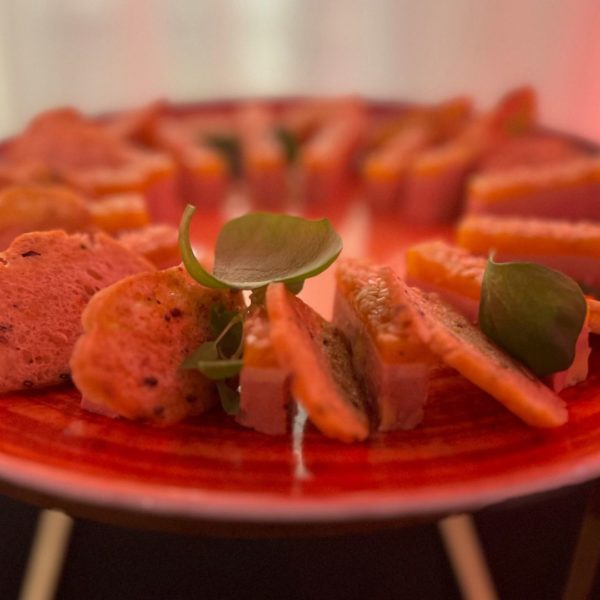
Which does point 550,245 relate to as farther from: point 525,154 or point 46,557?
point 46,557

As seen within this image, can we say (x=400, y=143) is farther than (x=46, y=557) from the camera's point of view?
Yes

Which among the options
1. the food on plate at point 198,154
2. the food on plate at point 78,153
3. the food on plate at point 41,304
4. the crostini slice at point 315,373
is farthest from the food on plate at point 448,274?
the food on plate at point 198,154

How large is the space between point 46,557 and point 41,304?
584mm

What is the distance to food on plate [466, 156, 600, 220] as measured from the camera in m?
1.66

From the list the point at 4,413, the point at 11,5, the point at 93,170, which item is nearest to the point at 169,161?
the point at 93,170

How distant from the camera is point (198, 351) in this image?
0.91 metres

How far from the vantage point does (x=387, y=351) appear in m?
0.85

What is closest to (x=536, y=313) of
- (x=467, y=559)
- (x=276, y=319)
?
(x=276, y=319)

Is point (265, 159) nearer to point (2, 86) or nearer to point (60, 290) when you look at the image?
point (60, 290)

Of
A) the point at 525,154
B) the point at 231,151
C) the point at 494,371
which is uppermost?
the point at 494,371

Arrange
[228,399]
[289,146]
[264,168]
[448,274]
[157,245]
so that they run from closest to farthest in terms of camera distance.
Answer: [228,399], [448,274], [157,245], [264,168], [289,146]

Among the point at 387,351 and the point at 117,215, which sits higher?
the point at 387,351

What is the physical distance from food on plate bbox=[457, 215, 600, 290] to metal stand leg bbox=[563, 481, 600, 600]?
0.39 m

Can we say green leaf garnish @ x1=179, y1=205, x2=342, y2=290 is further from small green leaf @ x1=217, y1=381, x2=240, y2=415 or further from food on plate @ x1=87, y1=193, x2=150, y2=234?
food on plate @ x1=87, y1=193, x2=150, y2=234
